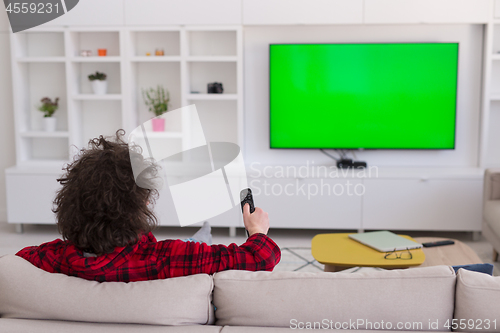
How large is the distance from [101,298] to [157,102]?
3.28 meters

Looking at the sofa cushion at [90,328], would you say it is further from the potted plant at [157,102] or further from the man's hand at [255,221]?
the potted plant at [157,102]

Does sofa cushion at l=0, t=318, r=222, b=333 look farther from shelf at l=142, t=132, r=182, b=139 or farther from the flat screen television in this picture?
the flat screen television

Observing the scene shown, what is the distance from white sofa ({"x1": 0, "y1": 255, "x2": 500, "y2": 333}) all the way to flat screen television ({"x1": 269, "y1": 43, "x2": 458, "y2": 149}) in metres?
3.05

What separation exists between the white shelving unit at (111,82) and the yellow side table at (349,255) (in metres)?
1.71

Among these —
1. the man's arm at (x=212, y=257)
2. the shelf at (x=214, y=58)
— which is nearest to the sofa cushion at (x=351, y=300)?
the man's arm at (x=212, y=257)

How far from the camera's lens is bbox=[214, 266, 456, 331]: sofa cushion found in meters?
1.06

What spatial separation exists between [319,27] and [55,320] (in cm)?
349

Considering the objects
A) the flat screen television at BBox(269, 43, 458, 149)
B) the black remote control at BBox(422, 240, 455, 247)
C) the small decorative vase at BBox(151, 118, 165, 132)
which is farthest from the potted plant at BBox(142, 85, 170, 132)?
the black remote control at BBox(422, 240, 455, 247)

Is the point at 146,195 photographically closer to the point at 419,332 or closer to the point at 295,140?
the point at 419,332

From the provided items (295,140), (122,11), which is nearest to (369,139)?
(295,140)

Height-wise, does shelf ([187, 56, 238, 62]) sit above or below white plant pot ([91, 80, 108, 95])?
above

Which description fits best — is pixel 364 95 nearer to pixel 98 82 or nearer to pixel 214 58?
pixel 214 58

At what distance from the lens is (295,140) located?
4.13 metres

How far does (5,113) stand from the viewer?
4.42 metres
